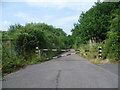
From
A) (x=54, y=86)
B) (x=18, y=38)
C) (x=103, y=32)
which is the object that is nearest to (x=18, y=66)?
(x=18, y=38)

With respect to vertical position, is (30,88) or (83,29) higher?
(83,29)

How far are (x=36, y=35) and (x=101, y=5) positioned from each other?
8356 mm

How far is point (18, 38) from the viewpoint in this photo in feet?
29.1

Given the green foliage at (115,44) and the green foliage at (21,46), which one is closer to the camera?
the green foliage at (21,46)

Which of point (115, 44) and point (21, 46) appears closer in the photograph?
point (115, 44)

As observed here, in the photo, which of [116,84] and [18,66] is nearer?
[116,84]

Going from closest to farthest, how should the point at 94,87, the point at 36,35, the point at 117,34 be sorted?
1. the point at 94,87
2. the point at 117,34
3. the point at 36,35

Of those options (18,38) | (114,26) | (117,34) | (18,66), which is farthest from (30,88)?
(114,26)

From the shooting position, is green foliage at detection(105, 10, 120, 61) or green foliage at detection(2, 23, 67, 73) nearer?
green foliage at detection(2, 23, 67, 73)

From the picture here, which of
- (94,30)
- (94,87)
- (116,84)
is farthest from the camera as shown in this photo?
(94,30)

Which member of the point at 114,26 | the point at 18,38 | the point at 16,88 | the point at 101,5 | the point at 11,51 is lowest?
the point at 16,88

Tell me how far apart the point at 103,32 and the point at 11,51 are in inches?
384

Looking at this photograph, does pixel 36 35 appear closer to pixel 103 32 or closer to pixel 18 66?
pixel 18 66

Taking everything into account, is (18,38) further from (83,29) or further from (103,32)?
(103,32)
